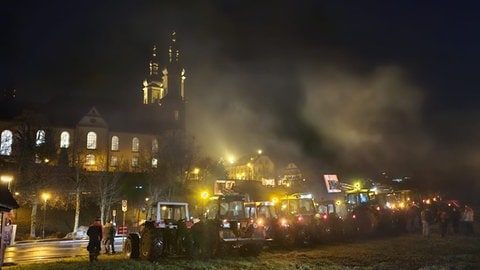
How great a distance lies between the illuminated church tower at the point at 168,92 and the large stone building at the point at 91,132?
0.25 metres

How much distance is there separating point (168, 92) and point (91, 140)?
34.4m

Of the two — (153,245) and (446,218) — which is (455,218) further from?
(153,245)

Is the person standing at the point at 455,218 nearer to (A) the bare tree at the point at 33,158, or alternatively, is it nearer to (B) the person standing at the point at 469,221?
(B) the person standing at the point at 469,221

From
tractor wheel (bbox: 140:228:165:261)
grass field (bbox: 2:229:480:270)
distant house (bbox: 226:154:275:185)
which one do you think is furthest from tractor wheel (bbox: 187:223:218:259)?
distant house (bbox: 226:154:275:185)

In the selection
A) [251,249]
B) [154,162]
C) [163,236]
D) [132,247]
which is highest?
[154,162]

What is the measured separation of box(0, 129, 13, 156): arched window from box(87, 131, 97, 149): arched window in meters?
11.4

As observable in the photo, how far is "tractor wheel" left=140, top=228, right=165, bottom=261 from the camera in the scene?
54.3 ft

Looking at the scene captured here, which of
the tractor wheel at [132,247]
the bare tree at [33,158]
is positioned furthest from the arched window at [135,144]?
the tractor wheel at [132,247]

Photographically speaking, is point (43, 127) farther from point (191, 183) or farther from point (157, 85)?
point (157, 85)

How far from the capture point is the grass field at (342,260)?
1480 centimetres

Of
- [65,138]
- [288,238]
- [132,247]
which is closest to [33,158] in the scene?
[65,138]

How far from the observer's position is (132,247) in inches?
708

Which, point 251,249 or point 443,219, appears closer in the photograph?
point 251,249

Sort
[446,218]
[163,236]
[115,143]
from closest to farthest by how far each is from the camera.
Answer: [163,236] → [446,218] → [115,143]
